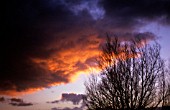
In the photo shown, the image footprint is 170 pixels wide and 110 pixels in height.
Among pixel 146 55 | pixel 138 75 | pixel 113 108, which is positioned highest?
pixel 146 55

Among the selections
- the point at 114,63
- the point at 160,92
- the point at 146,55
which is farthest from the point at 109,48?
the point at 160,92

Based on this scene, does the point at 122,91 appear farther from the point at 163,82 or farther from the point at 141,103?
the point at 163,82

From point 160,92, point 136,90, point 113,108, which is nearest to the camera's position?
point 136,90

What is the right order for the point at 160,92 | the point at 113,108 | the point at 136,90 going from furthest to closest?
the point at 160,92
the point at 113,108
the point at 136,90

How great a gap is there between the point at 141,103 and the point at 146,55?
15.7 feet

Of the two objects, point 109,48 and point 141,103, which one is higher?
point 109,48

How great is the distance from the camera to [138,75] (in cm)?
2992

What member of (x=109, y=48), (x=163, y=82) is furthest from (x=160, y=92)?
(x=109, y=48)

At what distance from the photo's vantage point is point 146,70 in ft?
100

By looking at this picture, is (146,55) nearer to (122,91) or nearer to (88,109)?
(122,91)

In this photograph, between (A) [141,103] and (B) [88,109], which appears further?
(B) [88,109]

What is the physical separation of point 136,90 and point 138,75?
150 centimetres

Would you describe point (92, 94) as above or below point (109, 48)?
below

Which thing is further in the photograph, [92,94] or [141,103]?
[92,94]
